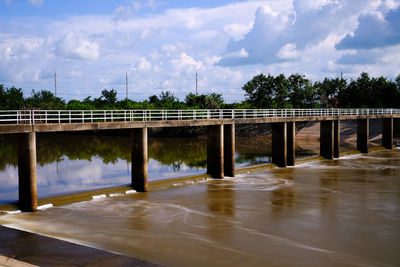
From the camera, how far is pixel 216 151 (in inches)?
1288

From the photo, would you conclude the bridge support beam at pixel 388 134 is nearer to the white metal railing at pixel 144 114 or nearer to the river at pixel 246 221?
the white metal railing at pixel 144 114

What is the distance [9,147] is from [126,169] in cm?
2862

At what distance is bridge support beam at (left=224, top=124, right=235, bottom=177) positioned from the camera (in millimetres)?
33562

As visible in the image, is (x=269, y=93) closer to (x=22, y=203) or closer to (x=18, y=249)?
(x=22, y=203)

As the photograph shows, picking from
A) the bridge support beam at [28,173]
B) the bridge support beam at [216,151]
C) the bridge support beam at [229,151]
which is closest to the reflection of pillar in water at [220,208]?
the bridge support beam at [216,151]

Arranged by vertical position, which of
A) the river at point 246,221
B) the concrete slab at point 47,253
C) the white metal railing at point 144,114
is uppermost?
the white metal railing at point 144,114

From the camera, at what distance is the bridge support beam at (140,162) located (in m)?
27.3

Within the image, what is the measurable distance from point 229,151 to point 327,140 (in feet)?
57.3

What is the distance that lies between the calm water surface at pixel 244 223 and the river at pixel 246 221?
0.04m

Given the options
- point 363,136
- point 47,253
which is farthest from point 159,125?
point 363,136

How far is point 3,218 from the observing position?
66.6 feet

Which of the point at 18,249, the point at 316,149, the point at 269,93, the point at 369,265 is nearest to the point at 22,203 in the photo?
the point at 18,249

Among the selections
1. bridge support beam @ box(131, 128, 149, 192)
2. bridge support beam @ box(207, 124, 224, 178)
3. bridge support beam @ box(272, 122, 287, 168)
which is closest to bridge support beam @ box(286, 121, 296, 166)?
bridge support beam @ box(272, 122, 287, 168)

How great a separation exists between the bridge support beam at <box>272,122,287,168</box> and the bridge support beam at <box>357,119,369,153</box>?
18.6 m
